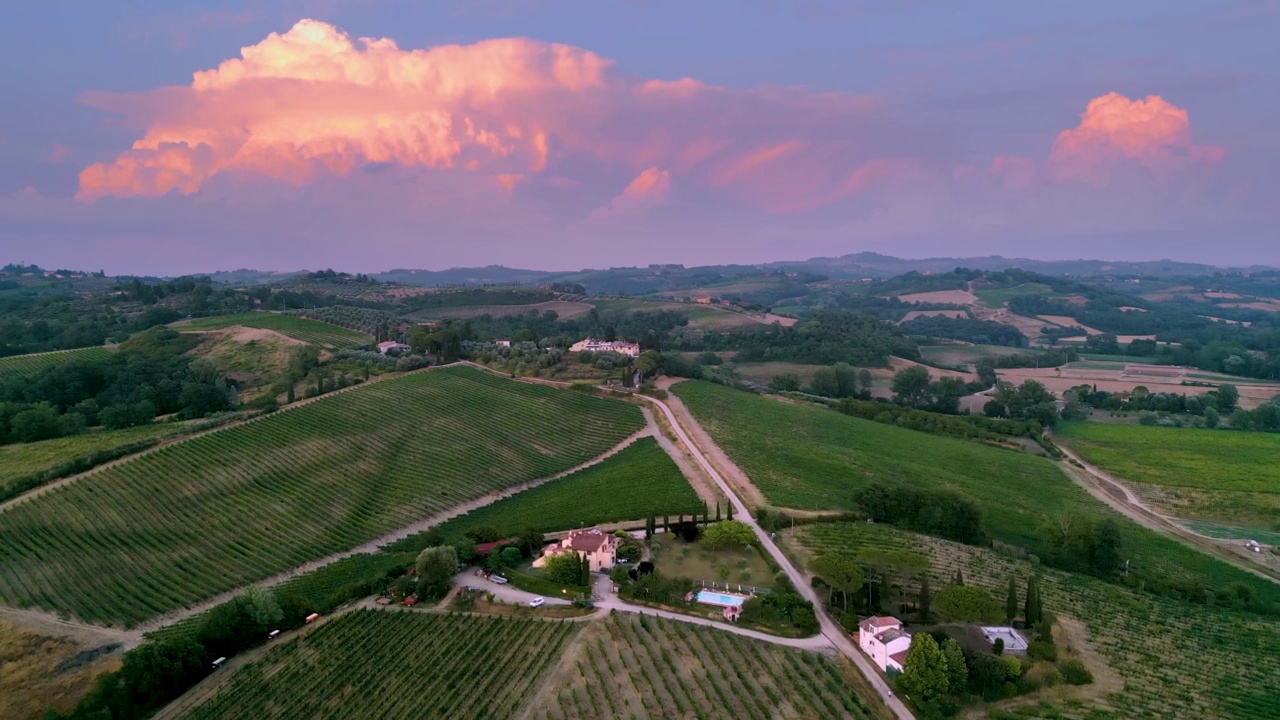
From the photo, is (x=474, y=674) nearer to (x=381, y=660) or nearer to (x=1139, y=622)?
(x=381, y=660)

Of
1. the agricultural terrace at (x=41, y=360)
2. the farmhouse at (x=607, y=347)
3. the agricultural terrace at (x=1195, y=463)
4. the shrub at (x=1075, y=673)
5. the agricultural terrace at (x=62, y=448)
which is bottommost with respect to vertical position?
the agricultural terrace at (x=1195, y=463)

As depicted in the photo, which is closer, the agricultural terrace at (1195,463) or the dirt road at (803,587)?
the dirt road at (803,587)

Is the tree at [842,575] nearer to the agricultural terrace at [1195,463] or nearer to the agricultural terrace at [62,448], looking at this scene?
the agricultural terrace at [1195,463]

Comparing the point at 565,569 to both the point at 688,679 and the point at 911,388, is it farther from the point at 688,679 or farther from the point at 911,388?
the point at 911,388

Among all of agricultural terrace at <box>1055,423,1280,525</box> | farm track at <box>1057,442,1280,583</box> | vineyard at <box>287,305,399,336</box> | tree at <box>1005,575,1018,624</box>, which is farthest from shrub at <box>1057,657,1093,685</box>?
vineyard at <box>287,305,399,336</box>

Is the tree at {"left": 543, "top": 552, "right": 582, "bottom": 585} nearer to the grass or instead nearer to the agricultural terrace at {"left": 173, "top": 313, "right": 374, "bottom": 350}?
the grass

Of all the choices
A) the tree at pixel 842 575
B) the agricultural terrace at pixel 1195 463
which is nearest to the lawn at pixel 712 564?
the tree at pixel 842 575

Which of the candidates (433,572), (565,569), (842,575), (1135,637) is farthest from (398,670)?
(1135,637)
